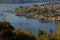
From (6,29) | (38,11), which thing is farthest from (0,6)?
(6,29)

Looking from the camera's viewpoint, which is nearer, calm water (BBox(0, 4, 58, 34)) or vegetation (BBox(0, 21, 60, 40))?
vegetation (BBox(0, 21, 60, 40))

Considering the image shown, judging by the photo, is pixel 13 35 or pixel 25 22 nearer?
pixel 13 35

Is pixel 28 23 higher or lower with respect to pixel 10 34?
lower

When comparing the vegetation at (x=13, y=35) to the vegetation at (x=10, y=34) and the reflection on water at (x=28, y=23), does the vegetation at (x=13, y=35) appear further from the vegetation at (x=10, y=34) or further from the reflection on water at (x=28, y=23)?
the reflection on water at (x=28, y=23)

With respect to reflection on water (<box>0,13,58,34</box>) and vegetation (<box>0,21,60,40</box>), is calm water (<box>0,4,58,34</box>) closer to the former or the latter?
reflection on water (<box>0,13,58,34</box>)

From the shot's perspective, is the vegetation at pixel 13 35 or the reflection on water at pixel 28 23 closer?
the vegetation at pixel 13 35

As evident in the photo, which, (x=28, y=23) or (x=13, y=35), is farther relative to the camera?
(x=28, y=23)

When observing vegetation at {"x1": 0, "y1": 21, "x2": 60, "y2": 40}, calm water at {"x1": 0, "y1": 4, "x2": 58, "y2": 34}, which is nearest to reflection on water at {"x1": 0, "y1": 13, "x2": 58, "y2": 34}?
calm water at {"x1": 0, "y1": 4, "x2": 58, "y2": 34}

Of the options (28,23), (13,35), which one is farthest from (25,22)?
(13,35)

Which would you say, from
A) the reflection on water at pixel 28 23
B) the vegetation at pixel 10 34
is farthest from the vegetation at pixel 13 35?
the reflection on water at pixel 28 23

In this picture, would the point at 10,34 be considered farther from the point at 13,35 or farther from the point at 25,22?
the point at 25,22

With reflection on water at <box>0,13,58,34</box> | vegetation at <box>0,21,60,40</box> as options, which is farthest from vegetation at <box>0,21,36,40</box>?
reflection on water at <box>0,13,58,34</box>

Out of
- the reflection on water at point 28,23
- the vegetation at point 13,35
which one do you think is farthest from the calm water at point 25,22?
the vegetation at point 13,35

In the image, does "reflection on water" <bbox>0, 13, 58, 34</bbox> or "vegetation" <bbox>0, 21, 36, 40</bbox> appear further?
"reflection on water" <bbox>0, 13, 58, 34</bbox>
